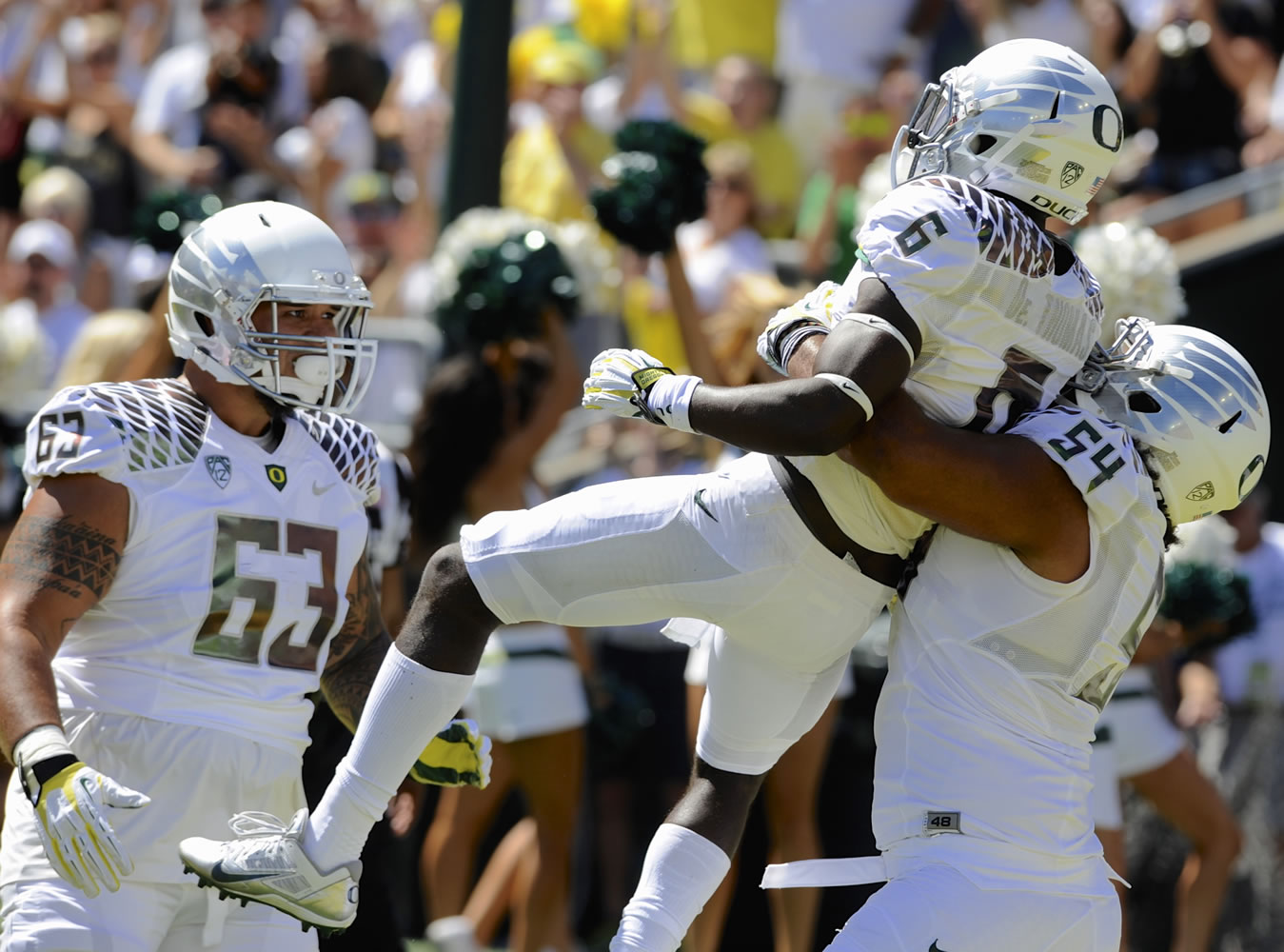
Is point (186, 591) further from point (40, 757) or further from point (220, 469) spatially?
point (40, 757)

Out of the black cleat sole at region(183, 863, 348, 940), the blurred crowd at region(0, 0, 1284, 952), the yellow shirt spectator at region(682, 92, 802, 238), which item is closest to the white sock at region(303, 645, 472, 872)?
the black cleat sole at region(183, 863, 348, 940)

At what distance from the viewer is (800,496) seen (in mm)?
3922

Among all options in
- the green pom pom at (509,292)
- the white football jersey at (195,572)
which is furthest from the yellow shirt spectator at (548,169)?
the white football jersey at (195,572)

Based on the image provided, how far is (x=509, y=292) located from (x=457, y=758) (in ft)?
9.96

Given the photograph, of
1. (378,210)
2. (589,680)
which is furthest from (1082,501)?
(378,210)

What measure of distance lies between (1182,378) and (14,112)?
30.0ft

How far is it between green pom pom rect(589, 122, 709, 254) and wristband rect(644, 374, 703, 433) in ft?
8.22

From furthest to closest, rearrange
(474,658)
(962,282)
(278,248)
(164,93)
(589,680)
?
(164,93)
(589,680)
(278,248)
(474,658)
(962,282)

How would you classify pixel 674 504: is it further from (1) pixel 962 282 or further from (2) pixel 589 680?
(2) pixel 589 680

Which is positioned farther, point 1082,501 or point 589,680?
point 589,680

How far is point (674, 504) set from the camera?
3938mm

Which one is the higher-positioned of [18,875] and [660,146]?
[660,146]

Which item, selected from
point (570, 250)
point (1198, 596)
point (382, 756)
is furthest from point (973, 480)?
point (570, 250)

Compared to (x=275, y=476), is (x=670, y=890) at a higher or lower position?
lower
